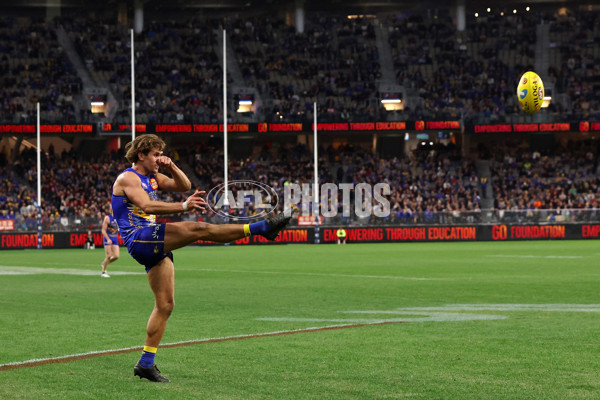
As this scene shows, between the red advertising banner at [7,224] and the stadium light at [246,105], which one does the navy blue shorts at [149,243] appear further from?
the stadium light at [246,105]

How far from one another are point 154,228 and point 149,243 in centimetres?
16

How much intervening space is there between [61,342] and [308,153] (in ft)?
178

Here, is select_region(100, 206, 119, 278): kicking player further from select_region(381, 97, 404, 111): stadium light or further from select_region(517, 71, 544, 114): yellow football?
select_region(381, 97, 404, 111): stadium light

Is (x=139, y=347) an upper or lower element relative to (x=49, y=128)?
lower

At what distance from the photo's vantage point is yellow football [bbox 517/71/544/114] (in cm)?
3503

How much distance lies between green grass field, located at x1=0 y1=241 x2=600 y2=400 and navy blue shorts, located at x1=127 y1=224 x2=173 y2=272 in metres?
1.24

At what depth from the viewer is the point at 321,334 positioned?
13.2 meters

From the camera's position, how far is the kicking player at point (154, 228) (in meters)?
9.27

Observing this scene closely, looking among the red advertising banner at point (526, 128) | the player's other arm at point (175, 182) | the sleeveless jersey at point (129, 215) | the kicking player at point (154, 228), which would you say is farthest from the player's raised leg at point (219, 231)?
the red advertising banner at point (526, 128)

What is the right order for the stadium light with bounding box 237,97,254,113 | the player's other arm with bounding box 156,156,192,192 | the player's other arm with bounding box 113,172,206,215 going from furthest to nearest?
the stadium light with bounding box 237,97,254,113
the player's other arm with bounding box 156,156,192,192
the player's other arm with bounding box 113,172,206,215

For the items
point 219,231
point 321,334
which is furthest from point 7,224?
point 219,231

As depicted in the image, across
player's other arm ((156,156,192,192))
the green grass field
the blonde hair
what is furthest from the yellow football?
the blonde hair

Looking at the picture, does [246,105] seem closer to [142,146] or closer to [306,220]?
[306,220]

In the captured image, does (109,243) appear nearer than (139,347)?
No
